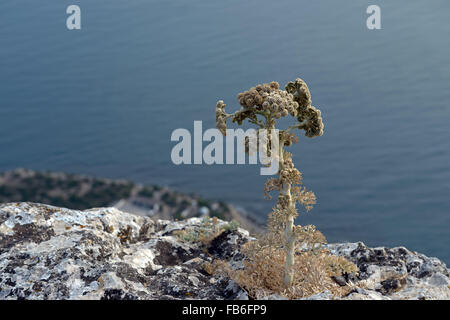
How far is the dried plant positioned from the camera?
22.4ft

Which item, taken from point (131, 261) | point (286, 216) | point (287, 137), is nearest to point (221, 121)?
point (287, 137)

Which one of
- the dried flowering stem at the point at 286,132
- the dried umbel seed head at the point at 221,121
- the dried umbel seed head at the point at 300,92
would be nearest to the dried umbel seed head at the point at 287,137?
the dried flowering stem at the point at 286,132

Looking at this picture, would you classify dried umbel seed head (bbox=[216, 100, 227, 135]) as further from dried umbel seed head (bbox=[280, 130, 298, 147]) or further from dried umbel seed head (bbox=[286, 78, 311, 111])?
dried umbel seed head (bbox=[286, 78, 311, 111])

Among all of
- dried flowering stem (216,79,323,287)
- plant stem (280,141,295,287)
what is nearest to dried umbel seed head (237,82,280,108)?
dried flowering stem (216,79,323,287)

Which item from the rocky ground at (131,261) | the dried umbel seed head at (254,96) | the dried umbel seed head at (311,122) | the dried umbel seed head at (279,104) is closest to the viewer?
the dried umbel seed head at (279,104)

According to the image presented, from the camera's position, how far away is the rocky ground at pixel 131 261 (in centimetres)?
679

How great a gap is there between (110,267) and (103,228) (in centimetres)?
184

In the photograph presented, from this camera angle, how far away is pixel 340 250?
28.1ft

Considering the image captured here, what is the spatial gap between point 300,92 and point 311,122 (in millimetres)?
456

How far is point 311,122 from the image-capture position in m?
7.01

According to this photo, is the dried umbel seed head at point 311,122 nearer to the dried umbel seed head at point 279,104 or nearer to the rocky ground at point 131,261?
the dried umbel seed head at point 279,104

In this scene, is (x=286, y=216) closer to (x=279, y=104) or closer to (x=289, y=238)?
(x=289, y=238)

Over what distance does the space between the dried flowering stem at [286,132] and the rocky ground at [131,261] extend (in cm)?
94
